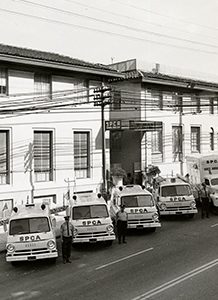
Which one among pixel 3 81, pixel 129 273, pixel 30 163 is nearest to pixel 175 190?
pixel 30 163

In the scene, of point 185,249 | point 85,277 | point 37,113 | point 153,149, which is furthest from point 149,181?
point 85,277

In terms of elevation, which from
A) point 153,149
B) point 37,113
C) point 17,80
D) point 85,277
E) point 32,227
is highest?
point 17,80

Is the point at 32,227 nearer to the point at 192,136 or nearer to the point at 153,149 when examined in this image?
the point at 153,149

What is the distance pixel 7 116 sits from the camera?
2486 centimetres

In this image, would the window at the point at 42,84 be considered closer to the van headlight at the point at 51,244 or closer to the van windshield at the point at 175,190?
the van windshield at the point at 175,190

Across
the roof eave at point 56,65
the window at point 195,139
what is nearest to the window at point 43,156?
the roof eave at point 56,65

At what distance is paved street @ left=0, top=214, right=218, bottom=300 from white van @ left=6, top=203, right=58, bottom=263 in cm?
56

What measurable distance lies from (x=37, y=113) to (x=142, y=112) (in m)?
11.5

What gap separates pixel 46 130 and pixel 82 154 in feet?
12.5

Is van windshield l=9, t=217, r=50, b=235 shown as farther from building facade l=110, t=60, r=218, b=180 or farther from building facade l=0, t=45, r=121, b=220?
building facade l=110, t=60, r=218, b=180

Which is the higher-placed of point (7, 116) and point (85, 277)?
point (7, 116)

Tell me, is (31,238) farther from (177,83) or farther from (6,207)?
(177,83)

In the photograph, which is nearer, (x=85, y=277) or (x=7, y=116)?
(x=85, y=277)

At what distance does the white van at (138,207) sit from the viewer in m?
18.8
